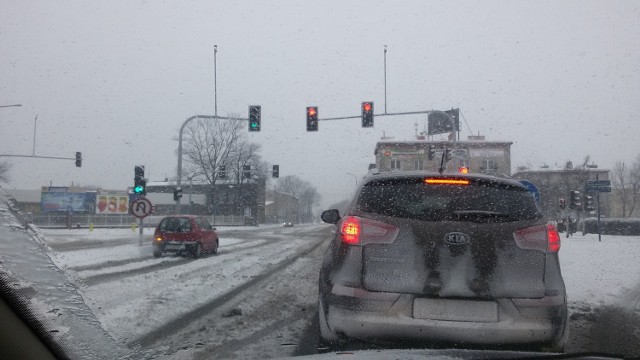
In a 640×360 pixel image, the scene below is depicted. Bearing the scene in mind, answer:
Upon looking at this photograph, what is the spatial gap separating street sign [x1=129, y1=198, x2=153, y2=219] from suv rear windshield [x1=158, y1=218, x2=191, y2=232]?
5.39 ft

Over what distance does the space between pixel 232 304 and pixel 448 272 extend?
435cm

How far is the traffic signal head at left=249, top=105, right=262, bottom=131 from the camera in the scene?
19672 mm

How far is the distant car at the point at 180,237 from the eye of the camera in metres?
15.6

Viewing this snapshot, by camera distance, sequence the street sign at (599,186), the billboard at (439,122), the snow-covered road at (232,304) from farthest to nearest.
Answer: the street sign at (599,186)
the billboard at (439,122)
the snow-covered road at (232,304)

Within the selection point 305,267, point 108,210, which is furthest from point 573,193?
point 108,210

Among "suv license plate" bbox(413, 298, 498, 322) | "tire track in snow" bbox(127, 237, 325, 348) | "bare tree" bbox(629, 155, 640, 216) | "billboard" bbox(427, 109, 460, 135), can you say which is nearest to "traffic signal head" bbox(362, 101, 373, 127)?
"billboard" bbox(427, 109, 460, 135)

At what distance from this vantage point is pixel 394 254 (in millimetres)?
3586

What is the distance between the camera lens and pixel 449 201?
3.78m

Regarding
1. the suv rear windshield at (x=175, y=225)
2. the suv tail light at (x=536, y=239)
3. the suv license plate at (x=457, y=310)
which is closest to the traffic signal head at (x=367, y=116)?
the suv rear windshield at (x=175, y=225)

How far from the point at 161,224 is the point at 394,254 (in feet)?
44.6

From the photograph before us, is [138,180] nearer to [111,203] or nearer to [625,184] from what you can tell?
[111,203]

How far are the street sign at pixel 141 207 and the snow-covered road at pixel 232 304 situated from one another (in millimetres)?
4183

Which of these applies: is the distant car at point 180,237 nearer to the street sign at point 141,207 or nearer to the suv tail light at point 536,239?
the street sign at point 141,207

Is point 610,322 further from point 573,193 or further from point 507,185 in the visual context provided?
point 573,193
